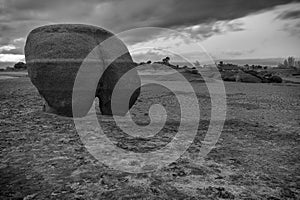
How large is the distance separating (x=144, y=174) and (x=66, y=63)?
430 cm

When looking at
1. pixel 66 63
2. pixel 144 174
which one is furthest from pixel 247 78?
pixel 144 174

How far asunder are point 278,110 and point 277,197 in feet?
25.9

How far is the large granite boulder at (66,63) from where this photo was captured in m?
7.13

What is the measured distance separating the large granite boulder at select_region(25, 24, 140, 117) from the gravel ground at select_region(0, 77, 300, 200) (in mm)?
697

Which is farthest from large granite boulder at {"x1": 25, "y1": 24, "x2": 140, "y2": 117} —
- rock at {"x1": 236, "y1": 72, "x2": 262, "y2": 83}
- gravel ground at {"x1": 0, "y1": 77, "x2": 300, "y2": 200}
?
rock at {"x1": 236, "y1": 72, "x2": 262, "y2": 83}

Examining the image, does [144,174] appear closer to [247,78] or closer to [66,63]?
[66,63]

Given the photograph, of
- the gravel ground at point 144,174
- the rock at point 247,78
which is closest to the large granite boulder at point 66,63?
the gravel ground at point 144,174

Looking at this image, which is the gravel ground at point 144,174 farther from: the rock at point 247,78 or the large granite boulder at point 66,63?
the rock at point 247,78

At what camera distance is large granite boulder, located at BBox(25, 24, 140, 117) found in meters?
7.13

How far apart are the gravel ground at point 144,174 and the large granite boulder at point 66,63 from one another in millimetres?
697

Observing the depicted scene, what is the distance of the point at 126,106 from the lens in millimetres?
8164

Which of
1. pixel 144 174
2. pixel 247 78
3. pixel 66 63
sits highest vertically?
pixel 66 63

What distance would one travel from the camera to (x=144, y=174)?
405cm

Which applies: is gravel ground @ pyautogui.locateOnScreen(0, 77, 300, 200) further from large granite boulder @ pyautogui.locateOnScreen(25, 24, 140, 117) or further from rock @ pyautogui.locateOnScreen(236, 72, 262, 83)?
rock @ pyautogui.locateOnScreen(236, 72, 262, 83)
